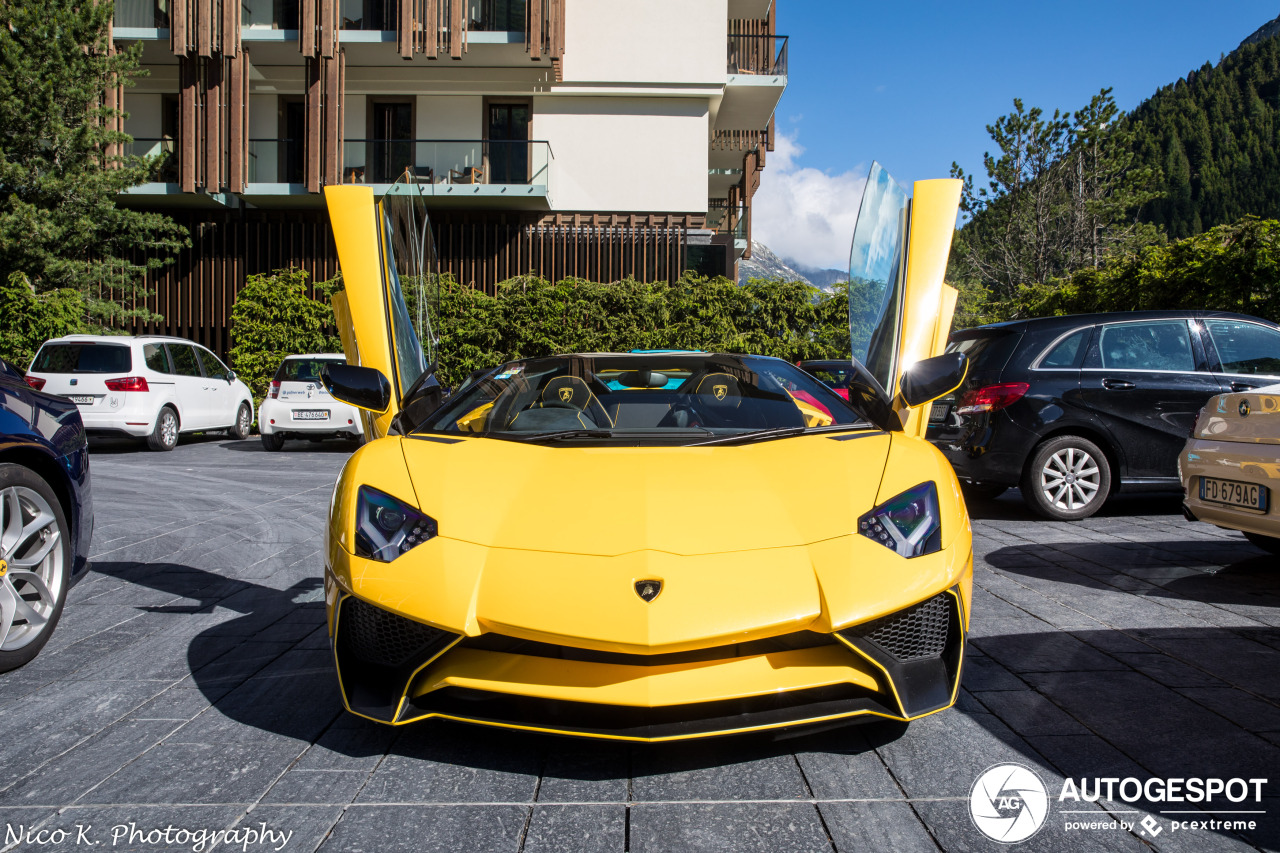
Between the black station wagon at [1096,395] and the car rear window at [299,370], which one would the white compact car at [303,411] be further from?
the black station wagon at [1096,395]

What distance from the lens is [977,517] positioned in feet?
22.2

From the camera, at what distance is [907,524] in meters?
2.44

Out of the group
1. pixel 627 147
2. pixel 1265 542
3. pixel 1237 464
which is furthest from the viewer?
pixel 627 147

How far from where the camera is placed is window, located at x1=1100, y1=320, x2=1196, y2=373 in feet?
21.2

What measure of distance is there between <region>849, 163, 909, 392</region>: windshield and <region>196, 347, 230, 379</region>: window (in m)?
12.1

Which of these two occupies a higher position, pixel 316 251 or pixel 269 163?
pixel 269 163

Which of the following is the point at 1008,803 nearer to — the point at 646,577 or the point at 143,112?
the point at 646,577

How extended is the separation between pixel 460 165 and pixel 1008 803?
63.7 ft

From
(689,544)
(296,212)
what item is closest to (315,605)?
(689,544)

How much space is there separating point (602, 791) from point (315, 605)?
7.85ft

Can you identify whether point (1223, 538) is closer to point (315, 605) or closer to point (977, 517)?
point (977, 517)

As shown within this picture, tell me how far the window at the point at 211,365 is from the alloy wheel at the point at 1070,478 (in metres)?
12.2

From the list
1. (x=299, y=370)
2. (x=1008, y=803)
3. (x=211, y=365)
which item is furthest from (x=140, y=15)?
(x=1008, y=803)

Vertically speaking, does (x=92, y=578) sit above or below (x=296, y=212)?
below
